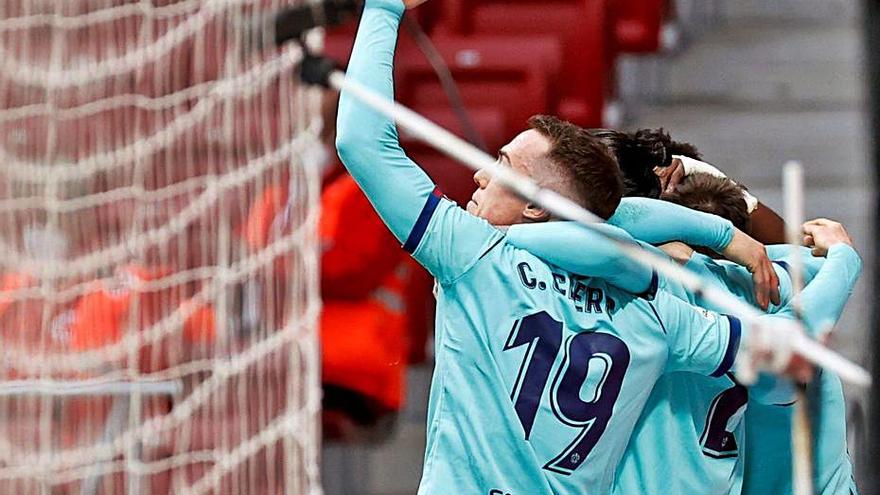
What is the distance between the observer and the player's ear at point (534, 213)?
1.33 m

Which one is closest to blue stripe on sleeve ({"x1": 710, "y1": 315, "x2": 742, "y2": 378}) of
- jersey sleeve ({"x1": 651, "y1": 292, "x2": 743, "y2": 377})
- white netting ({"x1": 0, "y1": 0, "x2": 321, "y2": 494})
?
jersey sleeve ({"x1": 651, "y1": 292, "x2": 743, "y2": 377})

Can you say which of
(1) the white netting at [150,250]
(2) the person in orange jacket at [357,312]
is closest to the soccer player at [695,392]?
(1) the white netting at [150,250]

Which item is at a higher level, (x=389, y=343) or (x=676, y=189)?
(x=676, y=189)

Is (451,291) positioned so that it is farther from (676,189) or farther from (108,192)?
(108,192)

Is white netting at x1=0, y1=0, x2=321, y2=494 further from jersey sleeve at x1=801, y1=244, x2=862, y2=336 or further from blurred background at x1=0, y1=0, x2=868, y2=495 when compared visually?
jersey sleeve at x1=801, y1=244, x2=862, y2=336

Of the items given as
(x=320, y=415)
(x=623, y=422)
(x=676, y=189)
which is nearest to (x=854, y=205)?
(x=320, y=415)

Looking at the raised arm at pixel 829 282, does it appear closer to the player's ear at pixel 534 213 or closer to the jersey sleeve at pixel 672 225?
the jersey sleeve at pixel 672 225

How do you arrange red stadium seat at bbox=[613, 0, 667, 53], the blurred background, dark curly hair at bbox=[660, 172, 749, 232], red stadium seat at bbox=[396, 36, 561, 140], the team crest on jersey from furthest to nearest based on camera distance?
red stadium seat at bbox=[613, 0, 667, 53] < red stadium seat at bbox=[396, 36, 561, 140] < the blurred background < dark curly hair at bbox=[660, 172, 749, 232] < the team crest on jersey

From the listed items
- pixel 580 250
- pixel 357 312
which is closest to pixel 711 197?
pixel 580 250

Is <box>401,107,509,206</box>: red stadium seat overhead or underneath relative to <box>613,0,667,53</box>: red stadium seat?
underneath

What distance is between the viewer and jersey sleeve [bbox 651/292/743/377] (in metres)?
1.32

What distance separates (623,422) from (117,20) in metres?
1.82

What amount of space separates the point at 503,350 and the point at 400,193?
16 cm

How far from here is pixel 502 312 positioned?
1.27m
